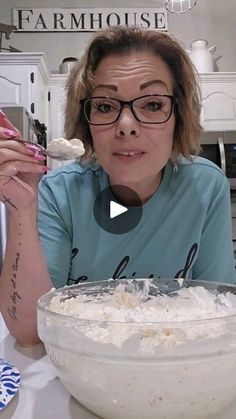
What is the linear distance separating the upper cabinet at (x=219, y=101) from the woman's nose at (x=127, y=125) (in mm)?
2300

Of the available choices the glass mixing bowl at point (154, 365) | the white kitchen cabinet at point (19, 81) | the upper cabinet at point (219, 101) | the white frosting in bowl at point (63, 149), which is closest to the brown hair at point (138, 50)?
the white frosting in bowl at point (63, 149)

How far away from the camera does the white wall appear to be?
10.9 ft

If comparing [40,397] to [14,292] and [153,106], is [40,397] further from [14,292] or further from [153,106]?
[153,106]

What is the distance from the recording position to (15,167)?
62 cm

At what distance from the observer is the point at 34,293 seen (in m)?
0.71

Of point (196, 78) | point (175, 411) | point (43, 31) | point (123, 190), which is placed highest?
point (43, 31)

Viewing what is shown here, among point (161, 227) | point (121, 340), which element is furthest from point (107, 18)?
point (121, 340)

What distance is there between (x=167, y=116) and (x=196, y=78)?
0.63 feet

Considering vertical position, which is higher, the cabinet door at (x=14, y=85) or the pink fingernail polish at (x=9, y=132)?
the cabinet door at (x=14, y=85)

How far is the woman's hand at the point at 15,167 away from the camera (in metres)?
0.61

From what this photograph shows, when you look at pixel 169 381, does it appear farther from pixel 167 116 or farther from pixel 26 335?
pixel 167 116

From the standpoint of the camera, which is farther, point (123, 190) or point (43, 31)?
point (43, 31)

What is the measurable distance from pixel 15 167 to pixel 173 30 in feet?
10.5

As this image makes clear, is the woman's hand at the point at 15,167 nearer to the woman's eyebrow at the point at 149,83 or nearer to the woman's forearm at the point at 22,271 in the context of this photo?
the woman's forearm at the point at 22,271
